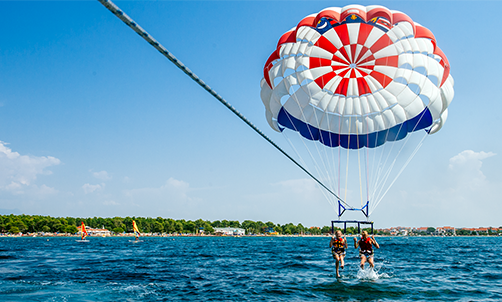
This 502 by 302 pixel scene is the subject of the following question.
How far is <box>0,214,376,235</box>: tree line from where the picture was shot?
105250 mm

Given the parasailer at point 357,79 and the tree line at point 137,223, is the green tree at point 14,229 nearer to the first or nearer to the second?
the tree line at point 137,223

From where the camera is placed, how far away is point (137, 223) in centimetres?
13562

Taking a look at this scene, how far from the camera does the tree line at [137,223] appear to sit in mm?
105250

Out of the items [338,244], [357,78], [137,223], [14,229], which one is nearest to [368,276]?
[338,244]

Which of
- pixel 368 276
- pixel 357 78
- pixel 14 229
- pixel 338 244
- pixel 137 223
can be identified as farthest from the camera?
pixel 137 223

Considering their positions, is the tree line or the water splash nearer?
the water splash

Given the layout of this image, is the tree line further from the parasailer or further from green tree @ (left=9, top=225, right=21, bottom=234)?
the parasailer

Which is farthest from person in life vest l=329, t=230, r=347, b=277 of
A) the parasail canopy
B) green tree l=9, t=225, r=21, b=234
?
green tree l=9, t=225, r=21, b=234

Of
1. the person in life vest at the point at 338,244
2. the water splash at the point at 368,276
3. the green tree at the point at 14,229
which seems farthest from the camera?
the green tree at the point at 14,229

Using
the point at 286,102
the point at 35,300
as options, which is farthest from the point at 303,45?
the point at 35,300

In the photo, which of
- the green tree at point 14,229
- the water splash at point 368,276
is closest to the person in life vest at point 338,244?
the water splash at point 368,276

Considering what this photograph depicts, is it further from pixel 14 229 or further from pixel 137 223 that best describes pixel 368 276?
pixel 137 223

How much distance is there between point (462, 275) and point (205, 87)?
47.9 ft

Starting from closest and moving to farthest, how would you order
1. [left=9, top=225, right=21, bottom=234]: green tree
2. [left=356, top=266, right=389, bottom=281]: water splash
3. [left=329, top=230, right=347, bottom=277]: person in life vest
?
[left=329, top=230, right=347, bottom=277]: person in life vest → [left=356, top=266, right=389, bottom=281]: water splash → [left=9, top=225, right=21, bottom=234]: green tree
